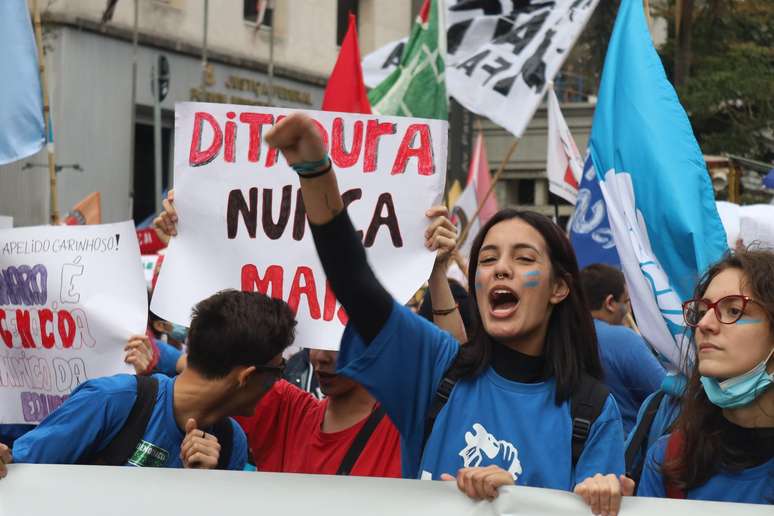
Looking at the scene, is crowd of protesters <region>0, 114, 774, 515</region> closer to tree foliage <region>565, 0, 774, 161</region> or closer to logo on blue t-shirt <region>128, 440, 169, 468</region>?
logo on blue t-shirt <region>128, 440, 169, 468</region>

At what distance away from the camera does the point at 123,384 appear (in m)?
3.41

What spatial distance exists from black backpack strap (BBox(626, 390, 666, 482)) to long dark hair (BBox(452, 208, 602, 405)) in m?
0.53

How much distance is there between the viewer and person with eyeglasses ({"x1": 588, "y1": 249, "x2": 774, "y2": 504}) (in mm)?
3049

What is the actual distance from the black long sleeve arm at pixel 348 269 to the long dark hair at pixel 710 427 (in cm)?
80

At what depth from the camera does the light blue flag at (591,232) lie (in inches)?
323

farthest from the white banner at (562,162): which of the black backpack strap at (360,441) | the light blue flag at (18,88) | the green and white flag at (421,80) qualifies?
the black backpack strap at (360,441)

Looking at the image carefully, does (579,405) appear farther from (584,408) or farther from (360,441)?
(360,441)

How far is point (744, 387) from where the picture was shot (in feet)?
10.0

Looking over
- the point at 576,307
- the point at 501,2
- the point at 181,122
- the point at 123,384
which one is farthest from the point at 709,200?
the point at 501,2

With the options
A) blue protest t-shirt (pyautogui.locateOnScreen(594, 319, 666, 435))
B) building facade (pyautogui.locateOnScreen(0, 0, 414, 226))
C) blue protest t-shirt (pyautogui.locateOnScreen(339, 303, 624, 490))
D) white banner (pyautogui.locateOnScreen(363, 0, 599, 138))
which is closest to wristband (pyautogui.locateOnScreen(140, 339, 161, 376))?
blue protest t-shirt (pyautogui.locateOnScreen(339, 303, 624, 490))

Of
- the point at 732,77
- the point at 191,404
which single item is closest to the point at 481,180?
the point at 732,77

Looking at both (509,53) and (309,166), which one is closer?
(309,166)

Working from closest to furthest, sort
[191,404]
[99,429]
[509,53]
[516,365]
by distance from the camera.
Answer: [516,365], [99,429], [191,404], [509,53]

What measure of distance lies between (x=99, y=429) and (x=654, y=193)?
2235 mm
